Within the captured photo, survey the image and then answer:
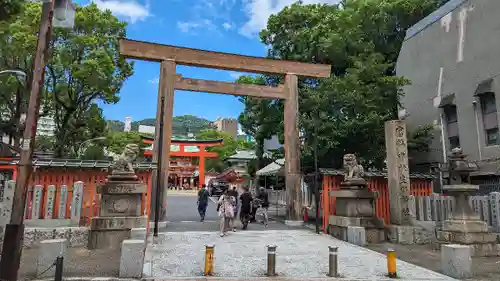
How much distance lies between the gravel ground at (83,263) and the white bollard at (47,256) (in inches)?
8.2

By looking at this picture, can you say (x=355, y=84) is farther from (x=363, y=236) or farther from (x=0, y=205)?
(x=0, y=205)

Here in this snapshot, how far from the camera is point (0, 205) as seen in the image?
10031mm

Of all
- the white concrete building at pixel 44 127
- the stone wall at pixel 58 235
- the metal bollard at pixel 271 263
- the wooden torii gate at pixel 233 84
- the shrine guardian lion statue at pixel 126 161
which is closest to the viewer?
the metal bollard at pixel 271 263

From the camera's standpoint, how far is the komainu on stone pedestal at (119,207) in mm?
10211

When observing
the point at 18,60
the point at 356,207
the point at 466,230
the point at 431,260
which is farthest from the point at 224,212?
the point at 18,60

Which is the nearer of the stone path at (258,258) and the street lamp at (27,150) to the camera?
the street lamp at (27,150)

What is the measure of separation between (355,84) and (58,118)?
22.8 meters

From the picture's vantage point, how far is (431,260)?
943 centimetres

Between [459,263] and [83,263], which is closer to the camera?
[459,263]

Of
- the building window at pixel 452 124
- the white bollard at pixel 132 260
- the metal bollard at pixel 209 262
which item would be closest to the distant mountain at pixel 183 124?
the building window at pixel 452 124

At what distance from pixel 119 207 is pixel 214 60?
27.4 ft

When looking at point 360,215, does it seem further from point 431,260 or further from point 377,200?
point 431,260

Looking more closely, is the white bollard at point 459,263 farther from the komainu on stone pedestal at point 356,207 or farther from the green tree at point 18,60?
the green tree at point 18,60

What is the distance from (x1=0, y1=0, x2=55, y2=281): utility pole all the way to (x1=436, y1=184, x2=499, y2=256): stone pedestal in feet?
38.0
